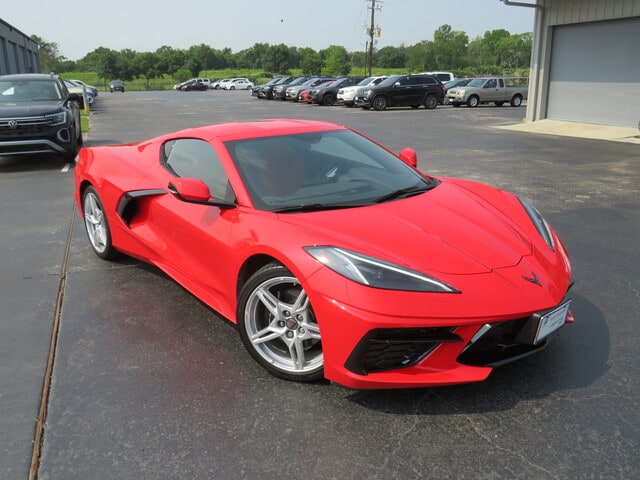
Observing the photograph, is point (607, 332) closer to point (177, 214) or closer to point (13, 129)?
point (177, 214)

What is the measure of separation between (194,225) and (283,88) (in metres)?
34.9

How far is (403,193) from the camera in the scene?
11.7 ft

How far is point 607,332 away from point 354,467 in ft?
6.67

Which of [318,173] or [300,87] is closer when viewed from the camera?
[318,173]

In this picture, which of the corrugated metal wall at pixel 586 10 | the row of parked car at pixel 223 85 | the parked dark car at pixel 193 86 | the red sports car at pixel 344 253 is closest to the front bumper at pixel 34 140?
the red sports car at pixel 344 253

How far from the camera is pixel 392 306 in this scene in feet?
8.16

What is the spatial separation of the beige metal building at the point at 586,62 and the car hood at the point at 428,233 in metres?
15.4

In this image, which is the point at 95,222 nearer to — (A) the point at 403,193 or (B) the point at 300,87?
(A) the point at 403,193

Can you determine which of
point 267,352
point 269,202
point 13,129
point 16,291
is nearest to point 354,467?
point 267,352

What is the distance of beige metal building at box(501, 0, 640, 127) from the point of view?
634 inches

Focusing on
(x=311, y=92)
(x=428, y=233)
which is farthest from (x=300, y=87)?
(x=428, y=233)

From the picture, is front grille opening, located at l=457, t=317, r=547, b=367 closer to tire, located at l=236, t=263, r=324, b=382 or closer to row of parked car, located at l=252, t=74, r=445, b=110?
tire, located at l=236, t=263, r=324, b=382

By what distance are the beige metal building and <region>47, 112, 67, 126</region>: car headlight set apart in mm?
13712

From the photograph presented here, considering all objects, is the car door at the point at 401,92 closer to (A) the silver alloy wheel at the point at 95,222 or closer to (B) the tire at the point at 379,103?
(B) the tire at the point at 379,103
